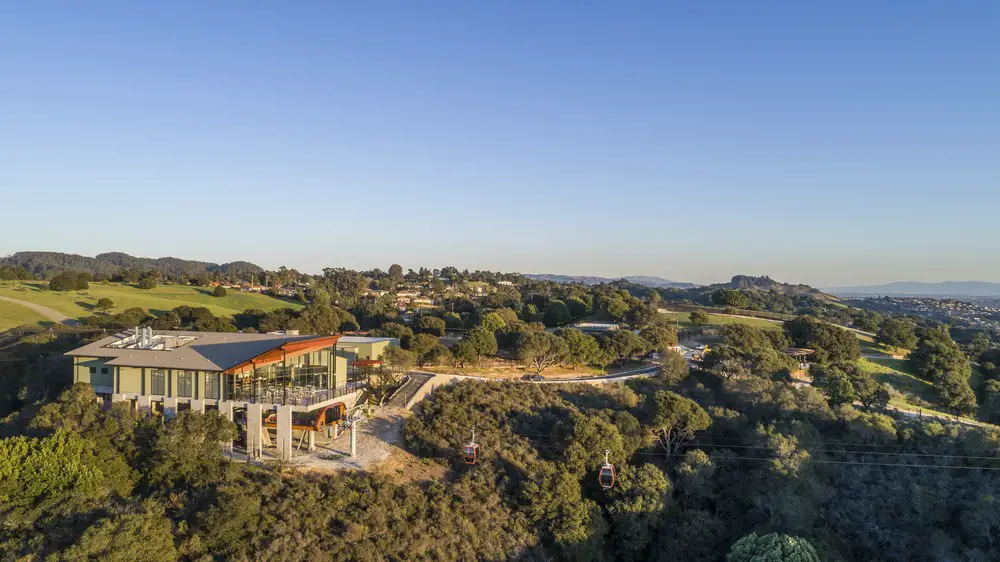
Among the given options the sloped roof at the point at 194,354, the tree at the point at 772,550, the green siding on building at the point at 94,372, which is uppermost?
the sloped roof at the point at 194,354

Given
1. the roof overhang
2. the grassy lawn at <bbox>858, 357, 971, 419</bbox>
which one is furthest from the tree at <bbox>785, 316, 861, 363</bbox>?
the roof overhang

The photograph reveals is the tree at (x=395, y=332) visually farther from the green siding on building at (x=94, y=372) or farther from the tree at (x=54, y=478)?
the tree at (x=54, y=478)

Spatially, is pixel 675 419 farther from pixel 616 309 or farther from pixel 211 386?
pixel 616 309

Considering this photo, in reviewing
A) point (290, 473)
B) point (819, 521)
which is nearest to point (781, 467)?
point (819, 521)

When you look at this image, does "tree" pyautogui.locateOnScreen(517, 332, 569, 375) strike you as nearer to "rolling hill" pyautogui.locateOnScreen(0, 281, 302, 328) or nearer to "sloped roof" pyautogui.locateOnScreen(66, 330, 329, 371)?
"sloped roof" pyautogui.locateOnScreen(66, 330, 329, 371)

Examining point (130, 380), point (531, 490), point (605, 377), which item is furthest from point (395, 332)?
point (531, 490)

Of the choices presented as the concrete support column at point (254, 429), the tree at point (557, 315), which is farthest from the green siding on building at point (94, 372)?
the tree at point (557, 315)
